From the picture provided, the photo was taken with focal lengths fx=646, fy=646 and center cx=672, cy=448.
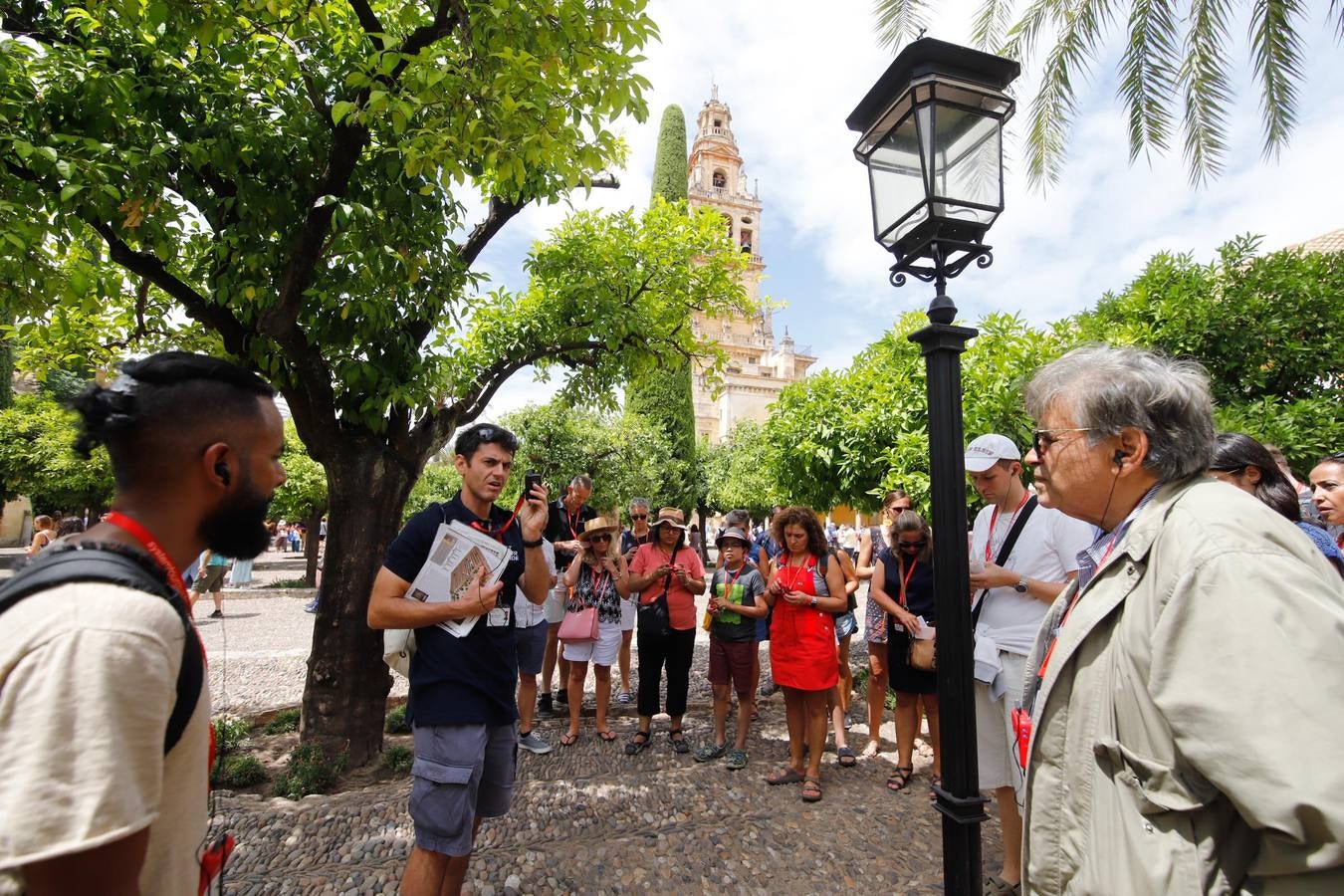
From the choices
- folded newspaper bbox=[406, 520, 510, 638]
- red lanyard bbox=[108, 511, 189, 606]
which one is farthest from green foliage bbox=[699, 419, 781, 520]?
red lanyard bbox=[108, 511, 189, 606]

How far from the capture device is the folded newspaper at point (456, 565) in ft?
9.29

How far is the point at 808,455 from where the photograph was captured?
7.70m

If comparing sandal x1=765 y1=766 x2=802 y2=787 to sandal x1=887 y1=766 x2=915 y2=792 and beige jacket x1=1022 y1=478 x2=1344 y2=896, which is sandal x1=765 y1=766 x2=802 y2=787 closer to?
sandal x1=887 y1=766 x2=915 y2=792

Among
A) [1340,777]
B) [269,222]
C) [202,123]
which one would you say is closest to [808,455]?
[269,222]

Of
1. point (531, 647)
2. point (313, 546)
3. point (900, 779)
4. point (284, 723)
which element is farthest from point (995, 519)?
point (313, 546)

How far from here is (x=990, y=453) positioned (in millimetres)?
3584

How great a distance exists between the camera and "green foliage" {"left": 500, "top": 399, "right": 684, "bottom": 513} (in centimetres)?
2080

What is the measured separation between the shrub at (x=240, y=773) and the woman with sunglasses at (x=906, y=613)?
184 inches

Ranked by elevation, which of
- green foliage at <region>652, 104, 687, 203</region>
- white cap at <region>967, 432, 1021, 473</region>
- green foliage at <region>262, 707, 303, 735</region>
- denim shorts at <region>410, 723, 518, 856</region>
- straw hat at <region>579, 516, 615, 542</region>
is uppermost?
green foliage at <region>652, 104, 687, 203</region>

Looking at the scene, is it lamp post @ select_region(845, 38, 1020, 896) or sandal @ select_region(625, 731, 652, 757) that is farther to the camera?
sandal @ select_region(625, 731, 652, 757)

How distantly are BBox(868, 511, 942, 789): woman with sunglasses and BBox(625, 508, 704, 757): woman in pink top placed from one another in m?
1.57

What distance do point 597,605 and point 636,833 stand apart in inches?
86.7

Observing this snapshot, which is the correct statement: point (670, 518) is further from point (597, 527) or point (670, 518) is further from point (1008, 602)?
point (1008, 602)

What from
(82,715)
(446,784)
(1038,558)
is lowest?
(446,784)
